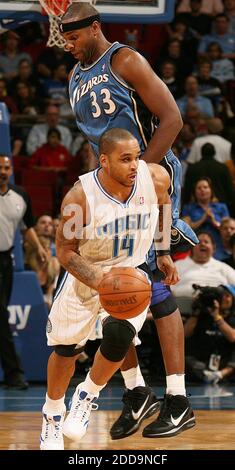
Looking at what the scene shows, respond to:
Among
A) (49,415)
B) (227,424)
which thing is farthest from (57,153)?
(49,415)

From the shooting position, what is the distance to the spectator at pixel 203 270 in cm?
1056

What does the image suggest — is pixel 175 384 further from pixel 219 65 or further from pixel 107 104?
pixel 219 65

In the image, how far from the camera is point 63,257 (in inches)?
223

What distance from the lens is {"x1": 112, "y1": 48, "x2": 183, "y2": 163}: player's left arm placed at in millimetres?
6125

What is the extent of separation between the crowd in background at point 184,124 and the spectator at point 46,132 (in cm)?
1

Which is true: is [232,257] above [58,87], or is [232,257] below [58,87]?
below

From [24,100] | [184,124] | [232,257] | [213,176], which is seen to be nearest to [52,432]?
[232,257]

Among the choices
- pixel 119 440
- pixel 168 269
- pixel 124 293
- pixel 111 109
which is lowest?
pixel 119 440

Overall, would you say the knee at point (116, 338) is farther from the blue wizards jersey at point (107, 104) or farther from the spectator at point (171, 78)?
the spectator at point (171, 78)

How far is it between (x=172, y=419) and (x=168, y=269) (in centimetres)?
90

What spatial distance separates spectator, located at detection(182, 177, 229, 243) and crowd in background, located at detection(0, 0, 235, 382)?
0.01 metres

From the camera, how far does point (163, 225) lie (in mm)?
6082

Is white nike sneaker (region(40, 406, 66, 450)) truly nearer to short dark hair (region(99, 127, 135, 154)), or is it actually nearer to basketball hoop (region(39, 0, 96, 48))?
short dark hair (region(99, 127, 135, 154))

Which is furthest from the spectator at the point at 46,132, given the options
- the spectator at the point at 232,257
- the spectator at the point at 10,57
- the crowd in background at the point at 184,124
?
the spectator at the point at 232,257
